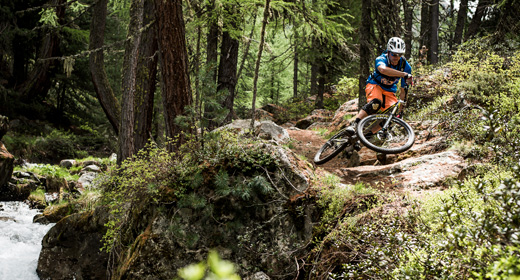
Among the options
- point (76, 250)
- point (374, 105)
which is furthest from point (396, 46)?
point (76, 250)

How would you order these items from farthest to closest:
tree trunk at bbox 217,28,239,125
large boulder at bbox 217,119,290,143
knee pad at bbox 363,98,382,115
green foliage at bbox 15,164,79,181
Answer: green foliage at bbox 15,164,79,181, tree trunk at bbox 217,28,239,125, large boulder at bbox 217,119,290,143, knee pad at bbox 363,98,382,115

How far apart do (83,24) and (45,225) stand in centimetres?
1316

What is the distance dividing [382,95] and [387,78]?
329 millimetres

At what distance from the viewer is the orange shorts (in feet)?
21.4

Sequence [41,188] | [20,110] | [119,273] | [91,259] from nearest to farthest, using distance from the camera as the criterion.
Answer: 1. [119,273]
2. [91,259]
3. [41,188]
4. [20,110]

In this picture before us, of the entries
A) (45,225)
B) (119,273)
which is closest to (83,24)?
(45,225)

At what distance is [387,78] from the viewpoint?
642 cm

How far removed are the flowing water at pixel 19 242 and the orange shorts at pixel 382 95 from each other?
8.08m

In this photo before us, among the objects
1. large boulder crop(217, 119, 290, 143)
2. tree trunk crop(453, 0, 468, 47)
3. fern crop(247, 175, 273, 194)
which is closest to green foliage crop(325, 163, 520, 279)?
fern crop(247, 175, 273, 194)

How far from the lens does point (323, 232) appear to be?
5.14 meters

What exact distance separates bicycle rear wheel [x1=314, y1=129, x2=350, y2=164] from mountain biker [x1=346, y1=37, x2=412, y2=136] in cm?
39

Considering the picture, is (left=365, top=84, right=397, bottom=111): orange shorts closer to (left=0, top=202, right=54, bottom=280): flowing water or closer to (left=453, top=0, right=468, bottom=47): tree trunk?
(left=0, top=202, right=54, bottom=280): flowing water

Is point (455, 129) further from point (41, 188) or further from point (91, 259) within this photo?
point (41, 188)

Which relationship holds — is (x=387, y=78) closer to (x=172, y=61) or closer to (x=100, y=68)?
(x=172, y=61)
